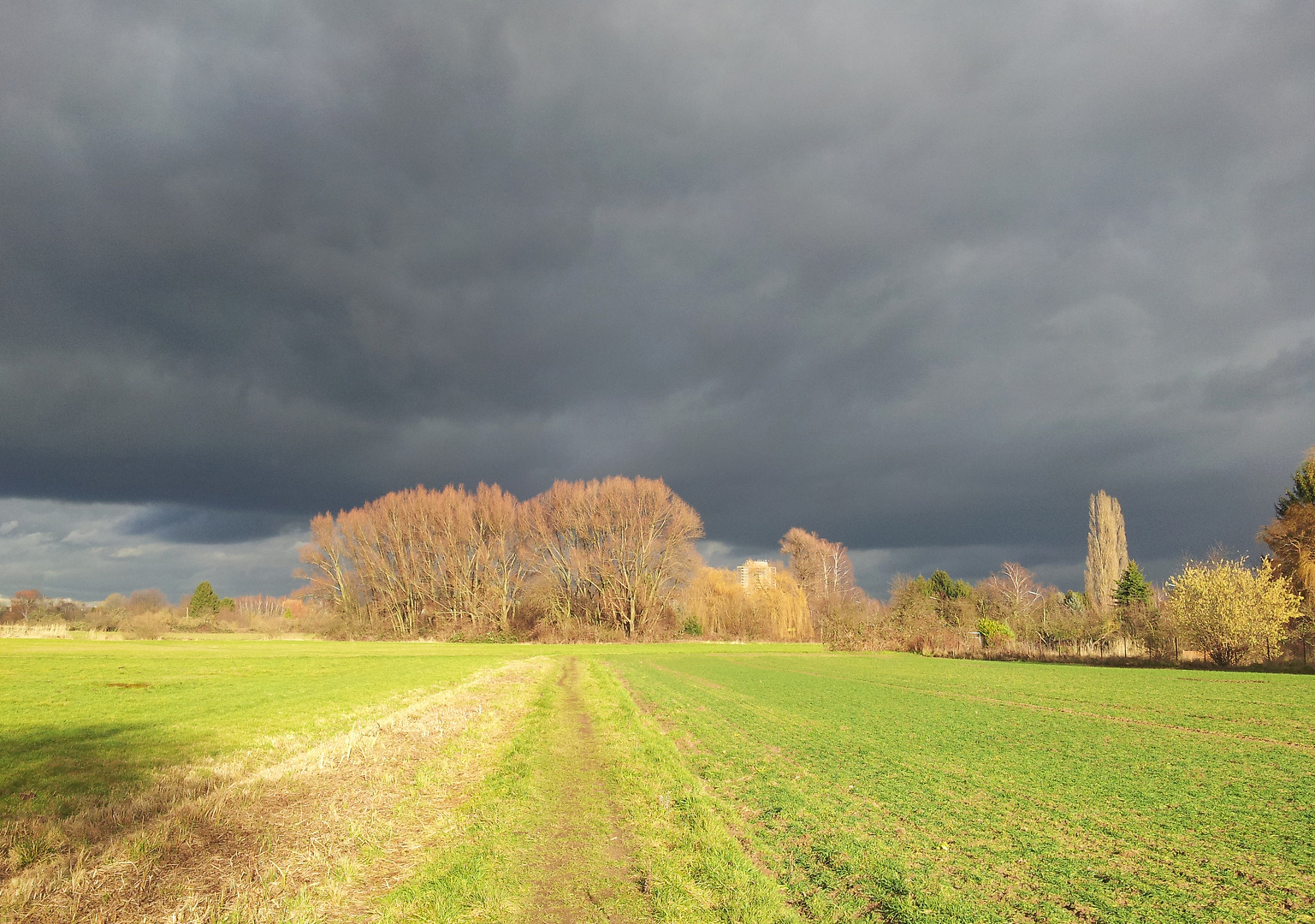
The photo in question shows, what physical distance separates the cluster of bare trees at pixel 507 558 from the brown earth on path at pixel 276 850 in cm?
7339

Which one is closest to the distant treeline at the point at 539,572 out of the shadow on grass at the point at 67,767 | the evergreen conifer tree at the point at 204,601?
the evergreen conifer tree at the point at 204,601

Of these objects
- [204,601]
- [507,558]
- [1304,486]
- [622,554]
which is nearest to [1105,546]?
[1304,486]

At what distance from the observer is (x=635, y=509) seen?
86.4 meters

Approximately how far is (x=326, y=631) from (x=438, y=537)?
20.8 metres

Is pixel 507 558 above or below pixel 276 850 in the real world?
above

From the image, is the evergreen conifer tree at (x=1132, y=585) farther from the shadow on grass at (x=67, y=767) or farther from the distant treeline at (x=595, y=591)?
the shadow on grass at (x=67, y=767)

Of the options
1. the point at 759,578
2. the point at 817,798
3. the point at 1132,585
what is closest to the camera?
the point at 817,798

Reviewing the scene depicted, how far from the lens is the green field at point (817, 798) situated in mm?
6340

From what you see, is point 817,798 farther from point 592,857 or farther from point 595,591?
point 595,591

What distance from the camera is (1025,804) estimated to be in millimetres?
9445

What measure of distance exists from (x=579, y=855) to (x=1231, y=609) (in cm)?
4931

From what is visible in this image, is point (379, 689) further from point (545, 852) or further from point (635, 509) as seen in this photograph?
point (635, 509)

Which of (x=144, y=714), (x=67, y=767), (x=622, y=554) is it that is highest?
(x=622, y=554)

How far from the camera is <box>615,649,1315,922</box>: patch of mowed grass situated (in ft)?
20.6
